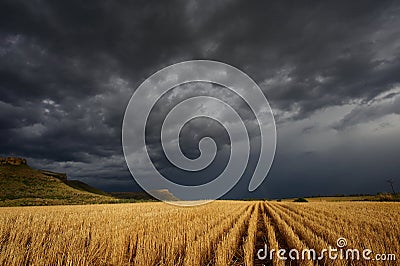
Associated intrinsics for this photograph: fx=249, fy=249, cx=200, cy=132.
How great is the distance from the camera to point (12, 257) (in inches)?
178

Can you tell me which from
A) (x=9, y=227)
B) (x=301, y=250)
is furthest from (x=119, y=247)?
(x=9, y=227)

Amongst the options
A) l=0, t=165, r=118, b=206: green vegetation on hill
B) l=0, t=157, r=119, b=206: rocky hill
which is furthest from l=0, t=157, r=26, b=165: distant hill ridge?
l=0, t=165, r=118, b=206: green vegetation on hill

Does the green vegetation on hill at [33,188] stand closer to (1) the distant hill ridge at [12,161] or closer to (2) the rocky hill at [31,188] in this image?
(2) the rocky hill at [31,188]

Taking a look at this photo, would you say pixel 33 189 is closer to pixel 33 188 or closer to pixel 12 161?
pixel 33 188

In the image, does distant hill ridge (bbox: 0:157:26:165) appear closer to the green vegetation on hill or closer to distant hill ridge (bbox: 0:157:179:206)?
distant hill ridge (bbox: 0:157:179:206)

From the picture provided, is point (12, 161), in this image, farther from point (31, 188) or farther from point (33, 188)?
point (33, 188)

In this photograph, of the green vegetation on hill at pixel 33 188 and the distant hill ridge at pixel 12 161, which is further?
the distant hill ridge at pixel 12 161

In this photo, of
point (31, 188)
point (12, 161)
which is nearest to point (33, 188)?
point (31, 188)

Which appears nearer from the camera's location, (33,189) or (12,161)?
(33,189)

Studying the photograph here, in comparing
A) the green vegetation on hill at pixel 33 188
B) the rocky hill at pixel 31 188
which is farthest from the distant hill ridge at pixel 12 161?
the green vegetation on hill at pixel 33 188

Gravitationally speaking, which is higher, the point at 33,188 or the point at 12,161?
the point at 12,161

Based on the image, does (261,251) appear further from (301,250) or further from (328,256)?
(328,256)

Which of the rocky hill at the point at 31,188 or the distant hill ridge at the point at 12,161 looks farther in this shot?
the distant hill ridge at the point at 12,161

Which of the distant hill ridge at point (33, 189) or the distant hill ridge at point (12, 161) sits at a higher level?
the distant hill ridge at point (12, 161)
